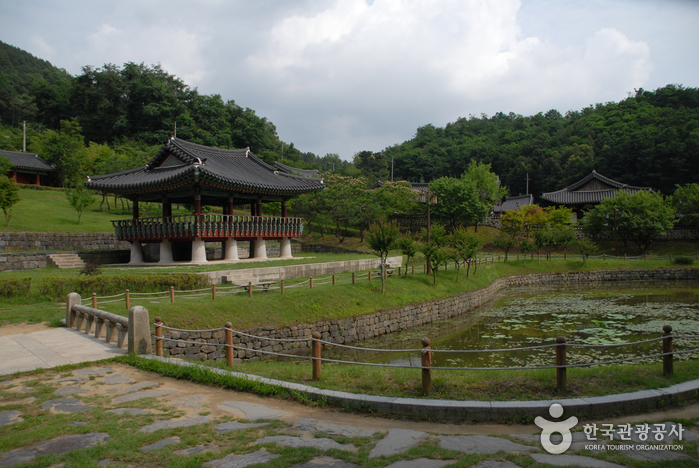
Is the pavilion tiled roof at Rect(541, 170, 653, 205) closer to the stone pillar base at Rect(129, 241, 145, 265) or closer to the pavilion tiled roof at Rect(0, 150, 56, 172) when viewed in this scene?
the stone pillar base at Rect(129, 241, 145, 265)

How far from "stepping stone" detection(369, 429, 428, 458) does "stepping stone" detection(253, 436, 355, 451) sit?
356 millimetres

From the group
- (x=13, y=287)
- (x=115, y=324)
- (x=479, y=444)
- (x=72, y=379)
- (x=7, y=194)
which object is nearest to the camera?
(x=479, y=444)

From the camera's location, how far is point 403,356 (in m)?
15.0

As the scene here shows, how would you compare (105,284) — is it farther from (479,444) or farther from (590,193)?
(590,193)

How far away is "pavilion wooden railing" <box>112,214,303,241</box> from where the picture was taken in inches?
915

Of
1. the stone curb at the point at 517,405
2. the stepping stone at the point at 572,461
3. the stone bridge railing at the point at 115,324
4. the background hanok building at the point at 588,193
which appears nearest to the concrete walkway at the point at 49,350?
the stone bridge railing at the point at 115,324

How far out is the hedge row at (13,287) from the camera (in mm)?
15367

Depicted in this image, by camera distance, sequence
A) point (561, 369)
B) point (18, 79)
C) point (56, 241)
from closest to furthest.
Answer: point (561, 369), point (56, 241), point (18, 79)

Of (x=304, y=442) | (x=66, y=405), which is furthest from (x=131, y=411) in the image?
(x=304, y=442)

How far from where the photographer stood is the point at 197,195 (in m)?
23.6

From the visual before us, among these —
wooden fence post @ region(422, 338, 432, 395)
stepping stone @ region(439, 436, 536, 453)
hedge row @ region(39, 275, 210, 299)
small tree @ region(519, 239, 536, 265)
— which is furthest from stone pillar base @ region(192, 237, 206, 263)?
small tree @ region(519, 239, 536, 265)

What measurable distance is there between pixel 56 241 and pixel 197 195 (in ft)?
43.8

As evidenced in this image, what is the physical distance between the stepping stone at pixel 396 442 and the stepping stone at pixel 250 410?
5.97 feet

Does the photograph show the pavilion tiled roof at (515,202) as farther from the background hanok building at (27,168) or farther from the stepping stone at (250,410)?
the stepping stone at (250,410)
